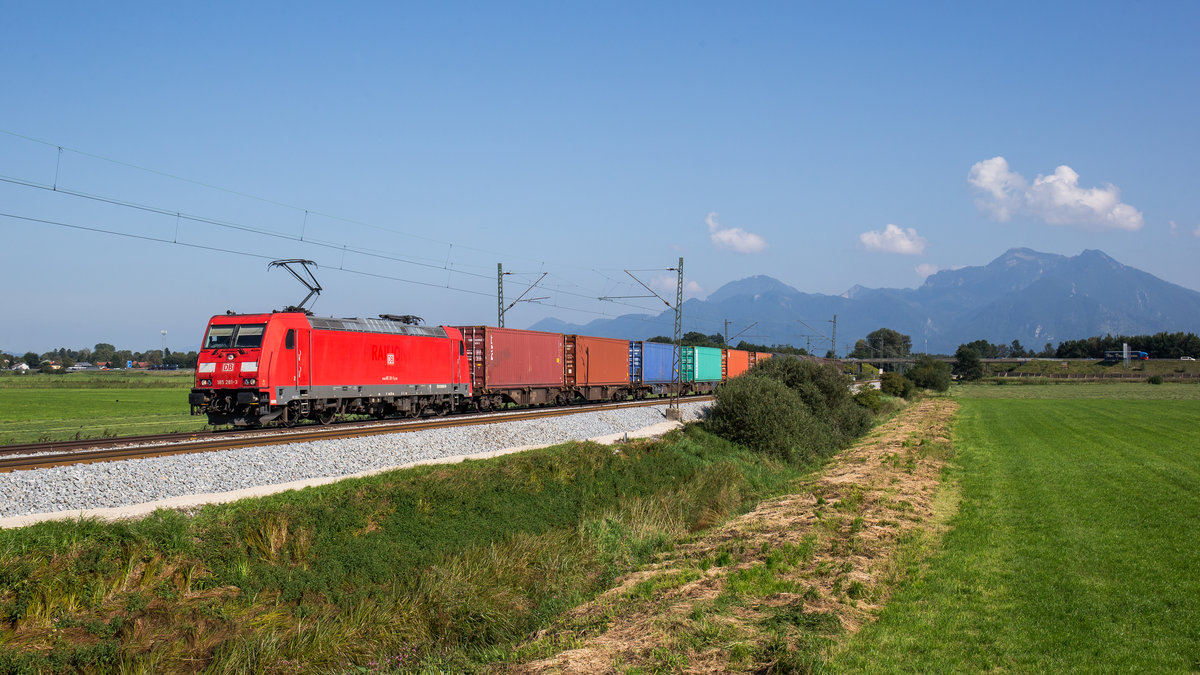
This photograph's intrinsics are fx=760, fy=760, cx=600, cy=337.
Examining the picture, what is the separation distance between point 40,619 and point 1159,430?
44.2 meters

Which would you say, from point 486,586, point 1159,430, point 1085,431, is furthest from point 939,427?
point 486,586

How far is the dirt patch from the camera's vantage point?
28.3ft

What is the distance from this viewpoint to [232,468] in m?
16.1

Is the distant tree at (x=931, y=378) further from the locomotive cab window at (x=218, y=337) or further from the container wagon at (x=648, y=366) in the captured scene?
the locomotive cab window at (x=218, y=337)

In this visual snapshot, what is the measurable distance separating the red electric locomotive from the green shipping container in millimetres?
23169

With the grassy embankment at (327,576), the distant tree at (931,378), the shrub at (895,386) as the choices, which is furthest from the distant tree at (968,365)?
the grassy embankment at (327,576)

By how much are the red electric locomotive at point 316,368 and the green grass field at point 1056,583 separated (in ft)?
62.7

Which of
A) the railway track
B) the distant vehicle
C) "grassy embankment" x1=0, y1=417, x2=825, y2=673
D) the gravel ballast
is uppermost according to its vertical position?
the distant vehicle

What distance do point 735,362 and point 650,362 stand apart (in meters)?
16.4

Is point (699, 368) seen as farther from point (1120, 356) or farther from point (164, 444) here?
point (1120, 356)

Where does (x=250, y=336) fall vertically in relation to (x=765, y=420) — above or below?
above

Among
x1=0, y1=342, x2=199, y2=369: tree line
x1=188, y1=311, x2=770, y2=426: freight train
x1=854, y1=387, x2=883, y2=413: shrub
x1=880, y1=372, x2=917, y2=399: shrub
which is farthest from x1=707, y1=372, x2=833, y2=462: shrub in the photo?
x1=0, y1=342, x2=199, y2=369: tree line

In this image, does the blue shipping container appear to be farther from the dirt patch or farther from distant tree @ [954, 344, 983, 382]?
distant tree @ [954, 344, 983, 382]

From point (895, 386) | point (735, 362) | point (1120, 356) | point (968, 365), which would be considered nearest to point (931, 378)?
point (895, 386)
